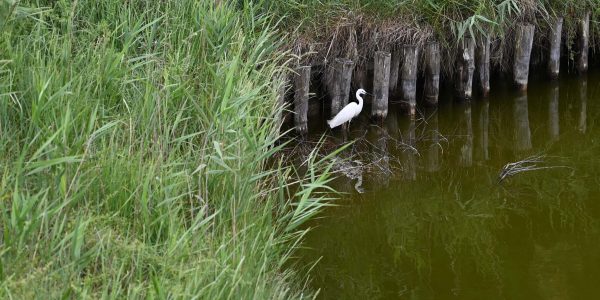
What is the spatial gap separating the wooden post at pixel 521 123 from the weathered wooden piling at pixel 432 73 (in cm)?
74

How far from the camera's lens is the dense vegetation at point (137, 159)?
339 cm

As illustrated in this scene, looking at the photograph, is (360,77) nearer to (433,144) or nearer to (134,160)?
(433,144)

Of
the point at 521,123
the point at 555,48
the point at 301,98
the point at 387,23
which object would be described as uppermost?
the point at 387,23

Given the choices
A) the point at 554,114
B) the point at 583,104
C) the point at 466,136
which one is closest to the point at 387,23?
the point at 466,136

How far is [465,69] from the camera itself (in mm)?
7918

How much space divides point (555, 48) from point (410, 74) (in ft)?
5.55


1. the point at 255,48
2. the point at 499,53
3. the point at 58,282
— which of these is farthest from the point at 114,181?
the point at 499,53

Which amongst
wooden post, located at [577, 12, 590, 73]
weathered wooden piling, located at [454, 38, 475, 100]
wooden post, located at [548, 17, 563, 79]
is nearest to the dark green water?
weathered wooden piling, located at [454, 38, 475, 100]

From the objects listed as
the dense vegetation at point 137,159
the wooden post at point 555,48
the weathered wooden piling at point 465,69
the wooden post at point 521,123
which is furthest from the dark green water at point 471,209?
the dense vegetation at point 137,159

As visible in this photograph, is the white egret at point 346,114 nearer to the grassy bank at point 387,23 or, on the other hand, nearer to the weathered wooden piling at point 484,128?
the grassy bank at point 387,23

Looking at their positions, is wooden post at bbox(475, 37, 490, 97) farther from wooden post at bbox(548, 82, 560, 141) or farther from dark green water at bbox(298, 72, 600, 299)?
wooden post at bbox(548, 82, 560, 141)

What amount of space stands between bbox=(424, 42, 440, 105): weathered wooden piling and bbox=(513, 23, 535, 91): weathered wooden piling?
2.76 feet

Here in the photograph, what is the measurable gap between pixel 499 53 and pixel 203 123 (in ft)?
14.0

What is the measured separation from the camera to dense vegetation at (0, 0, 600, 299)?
133 inches
